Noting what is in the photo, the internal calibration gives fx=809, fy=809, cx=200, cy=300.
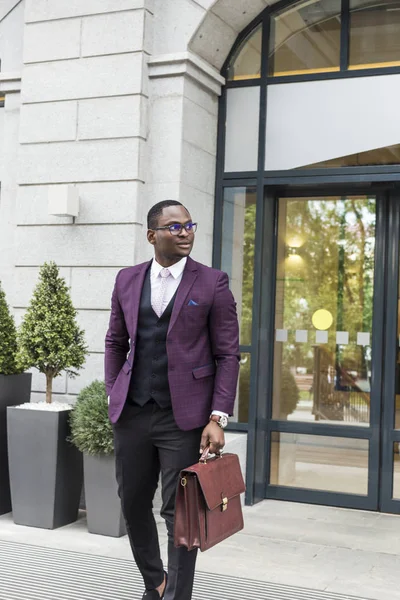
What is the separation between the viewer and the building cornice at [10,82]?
771 cm

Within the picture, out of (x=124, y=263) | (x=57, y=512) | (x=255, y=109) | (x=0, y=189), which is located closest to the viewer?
(x=57, y=512)

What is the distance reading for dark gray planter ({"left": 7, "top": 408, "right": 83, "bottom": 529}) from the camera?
19.5 ft

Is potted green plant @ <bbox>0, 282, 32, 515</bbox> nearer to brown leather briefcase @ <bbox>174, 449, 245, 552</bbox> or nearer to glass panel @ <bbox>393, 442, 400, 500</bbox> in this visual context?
brown leather briefcase @ <bbox>174, 449, 245, 552</bbox>

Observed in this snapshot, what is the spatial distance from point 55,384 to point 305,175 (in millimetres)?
2875

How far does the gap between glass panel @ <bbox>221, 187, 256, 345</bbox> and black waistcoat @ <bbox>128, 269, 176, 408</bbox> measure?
3.32m

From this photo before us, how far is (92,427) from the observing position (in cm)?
576

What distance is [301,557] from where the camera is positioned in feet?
18.0

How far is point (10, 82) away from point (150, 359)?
15.6ft

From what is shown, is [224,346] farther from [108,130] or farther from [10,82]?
[10,82]

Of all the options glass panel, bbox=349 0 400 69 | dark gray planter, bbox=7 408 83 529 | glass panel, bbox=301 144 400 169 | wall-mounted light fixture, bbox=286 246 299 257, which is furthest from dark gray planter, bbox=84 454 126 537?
glass panel, bbox=349 0 400 69

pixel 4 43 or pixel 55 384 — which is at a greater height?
pixel 4 43

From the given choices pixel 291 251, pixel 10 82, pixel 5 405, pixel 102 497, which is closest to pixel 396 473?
pixel 291 251

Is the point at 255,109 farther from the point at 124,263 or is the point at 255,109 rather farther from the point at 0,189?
the point at 0,189

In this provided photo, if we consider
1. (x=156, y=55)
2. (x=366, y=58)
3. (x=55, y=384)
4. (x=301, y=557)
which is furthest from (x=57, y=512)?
(x=366, y=58)
